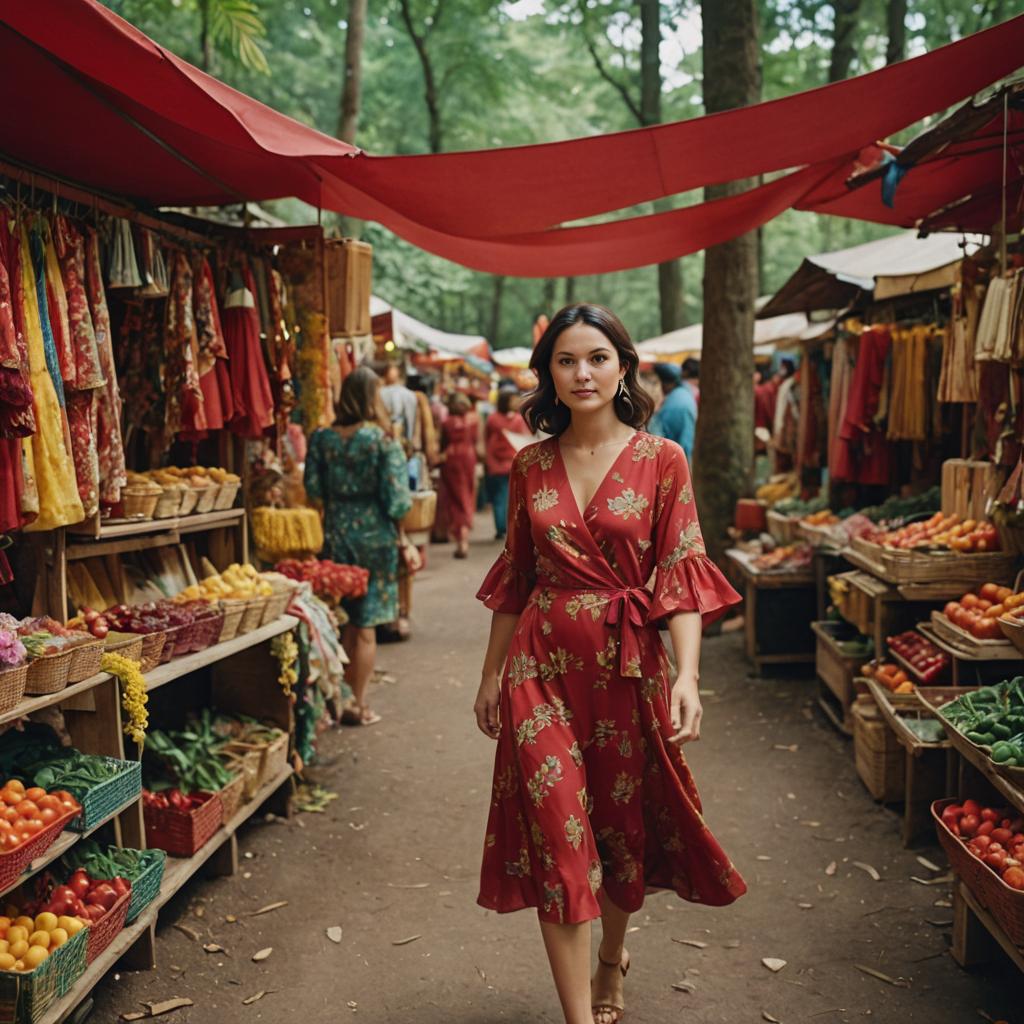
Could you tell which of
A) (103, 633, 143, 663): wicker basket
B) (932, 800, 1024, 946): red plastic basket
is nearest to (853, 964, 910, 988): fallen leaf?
(932, 800, 1024, 946): red plastic basket

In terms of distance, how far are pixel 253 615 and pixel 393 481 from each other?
2.09m

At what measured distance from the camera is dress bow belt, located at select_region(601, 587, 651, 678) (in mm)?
3133

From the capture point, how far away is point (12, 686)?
10.7 ft

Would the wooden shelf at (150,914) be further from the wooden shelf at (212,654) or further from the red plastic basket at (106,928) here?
the wooden shelf at (212,654)

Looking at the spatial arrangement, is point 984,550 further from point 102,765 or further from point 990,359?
point 102,765

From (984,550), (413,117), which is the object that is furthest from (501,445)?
(413,117)

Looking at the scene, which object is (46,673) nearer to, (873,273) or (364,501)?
(364,501)

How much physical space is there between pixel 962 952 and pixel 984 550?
240cm

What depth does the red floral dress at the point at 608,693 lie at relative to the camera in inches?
124

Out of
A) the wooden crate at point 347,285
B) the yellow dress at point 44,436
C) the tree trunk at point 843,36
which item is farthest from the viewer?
the tree trunk at point 843,36

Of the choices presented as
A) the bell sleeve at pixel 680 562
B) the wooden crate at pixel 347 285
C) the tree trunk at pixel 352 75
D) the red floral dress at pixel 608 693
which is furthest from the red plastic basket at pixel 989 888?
the tree trunk at pixel 352 75

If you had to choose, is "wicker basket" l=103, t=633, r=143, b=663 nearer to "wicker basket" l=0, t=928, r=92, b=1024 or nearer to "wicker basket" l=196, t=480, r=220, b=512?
"wicker basket" l=0, t=928, r=92, b=1024

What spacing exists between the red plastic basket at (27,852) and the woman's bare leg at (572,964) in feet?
5.04

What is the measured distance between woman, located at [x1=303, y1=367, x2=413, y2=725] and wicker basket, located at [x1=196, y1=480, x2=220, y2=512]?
65.3 inches
